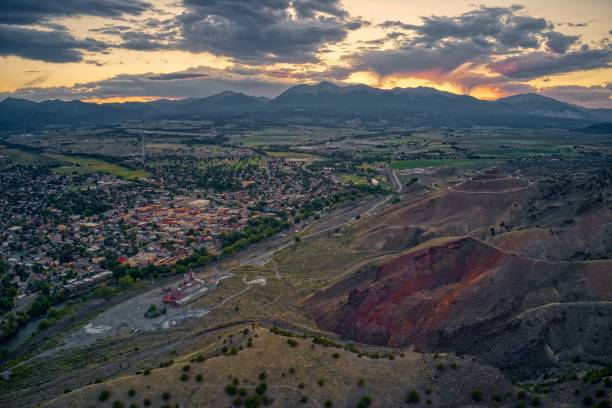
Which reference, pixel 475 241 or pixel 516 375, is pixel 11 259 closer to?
pixel 475 241

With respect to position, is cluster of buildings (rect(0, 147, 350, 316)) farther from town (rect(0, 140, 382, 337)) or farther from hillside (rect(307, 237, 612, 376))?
hillside (rect(307, 237, 612, 376))

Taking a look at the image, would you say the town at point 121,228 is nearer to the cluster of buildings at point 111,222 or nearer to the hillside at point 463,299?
the cluster of buildings at point 111,222

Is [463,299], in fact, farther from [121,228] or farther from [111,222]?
[111,222]

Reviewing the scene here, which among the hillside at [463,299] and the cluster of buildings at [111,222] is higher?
the hillside at [463,299]

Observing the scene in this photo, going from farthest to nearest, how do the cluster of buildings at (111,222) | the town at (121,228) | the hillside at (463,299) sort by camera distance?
the cluster of buildings at (111,222) < the town at (121,228) < the hillside at (463,299)

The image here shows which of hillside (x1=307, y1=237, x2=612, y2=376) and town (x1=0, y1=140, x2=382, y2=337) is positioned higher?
hillside (x1=307, y1=237, x2=612, y2=376)

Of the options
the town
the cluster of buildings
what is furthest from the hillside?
the cluster of buildings

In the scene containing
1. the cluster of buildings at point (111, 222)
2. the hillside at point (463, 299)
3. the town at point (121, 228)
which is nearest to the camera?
the hillside at point (463, 299)

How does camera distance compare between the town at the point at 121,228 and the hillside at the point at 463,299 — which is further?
the town at the point at 121,228

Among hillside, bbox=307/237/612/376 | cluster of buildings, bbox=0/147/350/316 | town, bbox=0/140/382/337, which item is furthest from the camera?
cluster of buildings, bbox=0/147/350/316

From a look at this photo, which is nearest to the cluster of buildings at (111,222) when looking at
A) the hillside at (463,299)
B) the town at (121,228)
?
the town at (121,228)

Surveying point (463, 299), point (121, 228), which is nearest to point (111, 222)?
point (121, 228)
